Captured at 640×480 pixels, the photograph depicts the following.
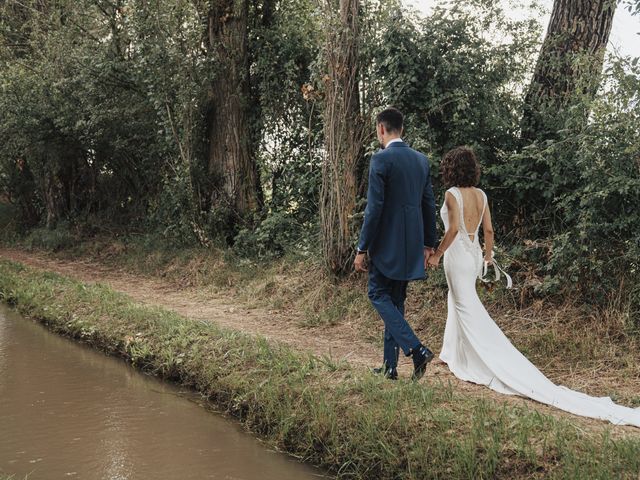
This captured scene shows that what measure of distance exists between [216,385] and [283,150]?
22.2 ft

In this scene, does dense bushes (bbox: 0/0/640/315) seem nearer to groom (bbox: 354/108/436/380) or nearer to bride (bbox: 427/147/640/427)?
bride (bbox: 427/147/640/427)

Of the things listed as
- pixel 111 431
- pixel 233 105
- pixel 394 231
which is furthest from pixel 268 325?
pixel 233 105

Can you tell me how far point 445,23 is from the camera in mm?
9188

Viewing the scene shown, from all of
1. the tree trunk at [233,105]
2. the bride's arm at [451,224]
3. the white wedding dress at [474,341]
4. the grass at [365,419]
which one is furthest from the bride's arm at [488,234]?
the tree trunk at [233,105]

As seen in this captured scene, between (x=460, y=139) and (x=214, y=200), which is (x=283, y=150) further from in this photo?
(x=460, y=139)

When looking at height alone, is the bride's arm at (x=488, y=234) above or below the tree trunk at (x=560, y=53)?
below

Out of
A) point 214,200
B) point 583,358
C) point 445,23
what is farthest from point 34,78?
point 583,358

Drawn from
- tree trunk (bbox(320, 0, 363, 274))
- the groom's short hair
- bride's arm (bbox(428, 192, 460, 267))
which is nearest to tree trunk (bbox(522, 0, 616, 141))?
tree trunk (bbox(320, 0, 363, 274))

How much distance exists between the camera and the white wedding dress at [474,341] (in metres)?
6.05

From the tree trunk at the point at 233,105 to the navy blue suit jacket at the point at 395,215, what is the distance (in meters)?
7.27

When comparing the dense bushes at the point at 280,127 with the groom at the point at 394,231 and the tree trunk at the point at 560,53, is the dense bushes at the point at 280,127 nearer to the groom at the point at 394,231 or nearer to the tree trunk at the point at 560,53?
the tree trunk at the point at 560,53

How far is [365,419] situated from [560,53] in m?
5.96

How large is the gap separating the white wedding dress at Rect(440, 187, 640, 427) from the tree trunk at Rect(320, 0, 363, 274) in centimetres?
328

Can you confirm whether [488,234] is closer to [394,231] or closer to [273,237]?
[394,231]
